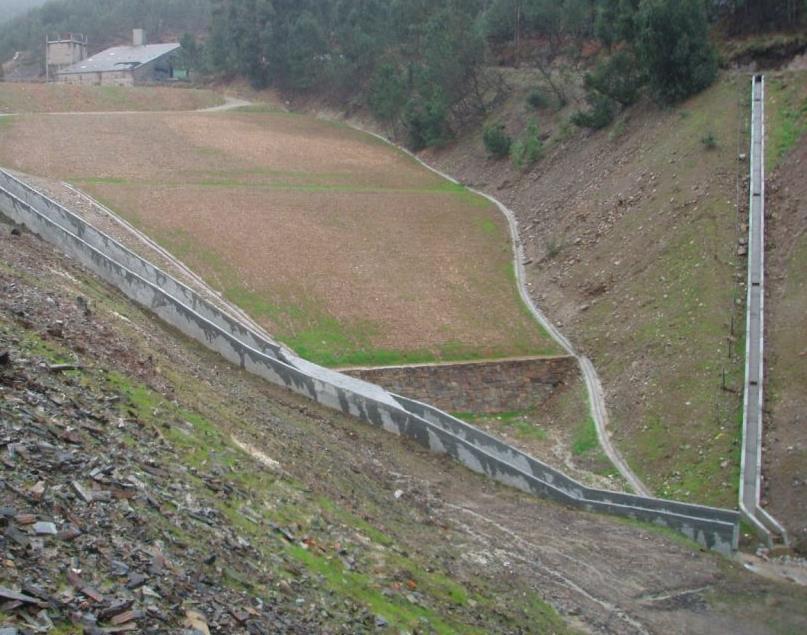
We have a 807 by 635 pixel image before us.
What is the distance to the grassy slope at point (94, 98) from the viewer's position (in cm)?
5722

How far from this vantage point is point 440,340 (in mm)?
28547

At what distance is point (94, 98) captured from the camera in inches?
2426

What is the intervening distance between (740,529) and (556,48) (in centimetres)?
3838

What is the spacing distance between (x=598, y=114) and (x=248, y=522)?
3250cm

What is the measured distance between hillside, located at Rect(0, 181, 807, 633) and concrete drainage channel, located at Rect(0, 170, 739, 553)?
0.50 meters

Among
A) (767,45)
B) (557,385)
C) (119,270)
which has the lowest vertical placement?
(557,385)

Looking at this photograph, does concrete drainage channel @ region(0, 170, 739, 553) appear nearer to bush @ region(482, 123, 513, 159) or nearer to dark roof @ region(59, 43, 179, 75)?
bush @ region(482, 123, 513, 159)

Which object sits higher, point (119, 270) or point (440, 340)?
point (119, 270)

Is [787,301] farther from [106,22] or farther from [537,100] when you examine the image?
[106,22]

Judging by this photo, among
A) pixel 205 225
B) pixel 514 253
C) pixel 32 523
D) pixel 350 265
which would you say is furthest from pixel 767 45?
pixel 32 523

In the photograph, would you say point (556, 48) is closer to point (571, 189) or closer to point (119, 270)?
point (571, 189)

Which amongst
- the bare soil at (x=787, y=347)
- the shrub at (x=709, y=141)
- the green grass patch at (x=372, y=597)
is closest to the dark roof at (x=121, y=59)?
the shrub at (x=709, y=141)

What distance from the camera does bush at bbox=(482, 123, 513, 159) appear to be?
1842 inches

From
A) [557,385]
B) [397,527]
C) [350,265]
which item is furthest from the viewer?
[350,265]
